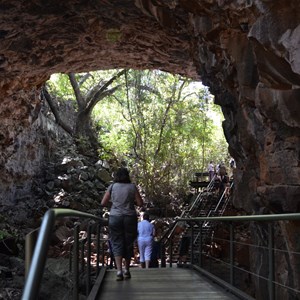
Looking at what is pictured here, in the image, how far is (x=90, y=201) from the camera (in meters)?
18.9

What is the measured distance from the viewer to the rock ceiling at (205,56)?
6.30m

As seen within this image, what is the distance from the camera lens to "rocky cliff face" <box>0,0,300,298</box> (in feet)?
20.7

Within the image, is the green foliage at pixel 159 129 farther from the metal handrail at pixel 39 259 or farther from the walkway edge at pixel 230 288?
the metal handrail at pixel 39 259

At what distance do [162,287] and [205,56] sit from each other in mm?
5793

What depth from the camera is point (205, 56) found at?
32.3 feet

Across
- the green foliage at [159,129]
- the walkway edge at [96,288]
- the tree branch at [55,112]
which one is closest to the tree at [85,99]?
the tree branch at [55,112]

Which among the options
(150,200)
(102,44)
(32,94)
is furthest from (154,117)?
(102,44)

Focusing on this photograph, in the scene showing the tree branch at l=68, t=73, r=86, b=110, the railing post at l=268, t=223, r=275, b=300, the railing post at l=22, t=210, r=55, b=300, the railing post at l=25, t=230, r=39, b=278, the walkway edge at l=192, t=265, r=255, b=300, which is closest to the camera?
the railing post at l=22, t=210, r=55, b=300

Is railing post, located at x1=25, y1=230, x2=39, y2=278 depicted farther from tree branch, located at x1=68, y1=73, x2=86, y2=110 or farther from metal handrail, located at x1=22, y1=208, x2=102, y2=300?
tree branch, located at x1=68, y1=73, x2=86, y2=110

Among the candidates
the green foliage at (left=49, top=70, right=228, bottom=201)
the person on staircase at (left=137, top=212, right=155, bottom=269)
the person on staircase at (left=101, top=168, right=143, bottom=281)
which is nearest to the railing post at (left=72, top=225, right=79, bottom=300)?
the person on staircase at (left=101, top=168, right=143, bottom=281)

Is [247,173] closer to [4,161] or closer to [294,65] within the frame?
[294,65]

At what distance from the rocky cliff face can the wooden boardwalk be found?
1955 mm

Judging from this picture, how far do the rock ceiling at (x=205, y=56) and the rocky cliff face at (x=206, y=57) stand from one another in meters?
0.02

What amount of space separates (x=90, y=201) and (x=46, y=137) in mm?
4168
